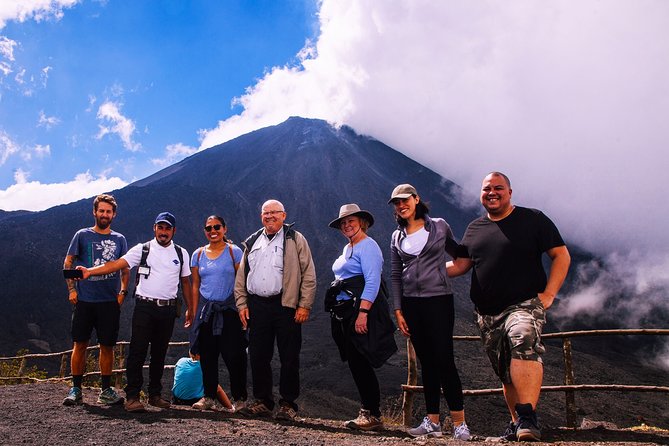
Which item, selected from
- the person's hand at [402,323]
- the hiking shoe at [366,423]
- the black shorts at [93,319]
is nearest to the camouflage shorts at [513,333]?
the person's hand at [402,323]

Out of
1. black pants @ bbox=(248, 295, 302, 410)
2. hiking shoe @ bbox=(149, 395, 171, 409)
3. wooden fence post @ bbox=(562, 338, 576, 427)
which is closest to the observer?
black pants @ bbox=(248, 295, 302, 410)

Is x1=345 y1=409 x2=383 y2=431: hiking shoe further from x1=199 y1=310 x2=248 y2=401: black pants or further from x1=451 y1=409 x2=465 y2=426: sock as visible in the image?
x1=199 y1=310 x2=248 y2=401: black pants

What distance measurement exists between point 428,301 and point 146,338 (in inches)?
104

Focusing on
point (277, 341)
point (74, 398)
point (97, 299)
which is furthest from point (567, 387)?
point (74, 398)

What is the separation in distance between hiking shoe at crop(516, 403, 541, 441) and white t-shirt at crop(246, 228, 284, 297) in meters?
2.15

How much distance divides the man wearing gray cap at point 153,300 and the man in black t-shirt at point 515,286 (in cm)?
282

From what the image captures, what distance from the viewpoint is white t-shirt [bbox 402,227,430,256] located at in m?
3.83

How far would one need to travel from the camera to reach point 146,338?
459 cm

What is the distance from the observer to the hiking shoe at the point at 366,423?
4000mm

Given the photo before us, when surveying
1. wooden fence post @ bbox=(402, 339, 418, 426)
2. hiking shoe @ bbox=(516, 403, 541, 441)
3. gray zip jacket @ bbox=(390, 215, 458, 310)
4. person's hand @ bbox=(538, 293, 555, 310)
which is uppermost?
gray zip jacket @ bbox=(390, 215, 458, 310)

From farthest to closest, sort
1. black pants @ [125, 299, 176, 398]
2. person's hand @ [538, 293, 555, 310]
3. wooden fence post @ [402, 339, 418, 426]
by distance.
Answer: wooden fence post @ [402, 339, 418, 426], black pants @ [125, 299, 176, 398], person's hand @ [538, 293, 555, 310]

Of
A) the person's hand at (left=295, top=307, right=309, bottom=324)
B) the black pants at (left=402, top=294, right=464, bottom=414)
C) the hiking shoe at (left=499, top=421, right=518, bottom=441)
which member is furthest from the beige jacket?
the hiking shoe at (left=499, top=421, right=518, bottom=441)

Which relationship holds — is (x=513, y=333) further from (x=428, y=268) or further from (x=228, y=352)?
(x=228, y=352)

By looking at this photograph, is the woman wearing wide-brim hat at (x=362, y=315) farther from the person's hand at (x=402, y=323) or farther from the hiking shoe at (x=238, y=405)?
the hiking shoe at (x=238, y=405)
